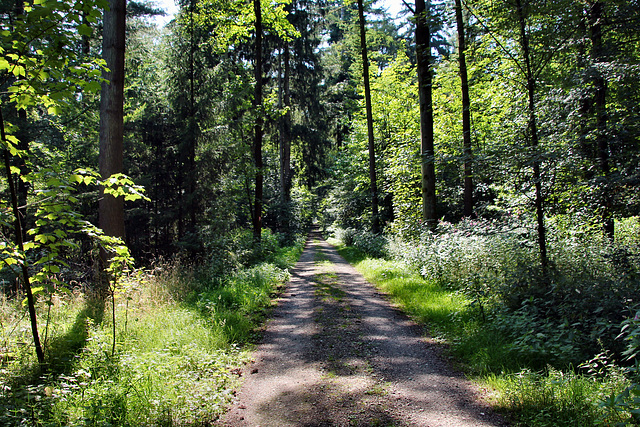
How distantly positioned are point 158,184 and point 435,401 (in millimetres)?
18355

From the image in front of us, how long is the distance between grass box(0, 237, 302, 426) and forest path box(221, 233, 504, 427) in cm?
42

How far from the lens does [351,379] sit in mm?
4273

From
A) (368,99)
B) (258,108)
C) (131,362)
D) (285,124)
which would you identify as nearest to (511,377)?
(131,362)

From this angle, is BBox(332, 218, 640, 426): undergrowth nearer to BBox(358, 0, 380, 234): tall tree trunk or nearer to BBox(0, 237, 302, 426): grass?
BBox(0, 237, 302, 426): grass

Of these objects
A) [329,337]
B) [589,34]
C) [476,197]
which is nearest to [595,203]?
[589,34]

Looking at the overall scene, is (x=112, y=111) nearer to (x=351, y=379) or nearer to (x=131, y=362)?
(x=131, y=362)

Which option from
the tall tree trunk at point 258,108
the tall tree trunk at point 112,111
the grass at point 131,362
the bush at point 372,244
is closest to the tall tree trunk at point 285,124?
the tall tree trunk at point 258,108

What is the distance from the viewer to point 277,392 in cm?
409

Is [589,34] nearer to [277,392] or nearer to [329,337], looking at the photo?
[329,337]

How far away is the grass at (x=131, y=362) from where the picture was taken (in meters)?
3.29

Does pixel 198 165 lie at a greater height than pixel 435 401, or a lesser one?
greater

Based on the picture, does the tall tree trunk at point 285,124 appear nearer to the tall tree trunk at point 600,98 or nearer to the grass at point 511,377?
the tall tree trunk at point 600,98

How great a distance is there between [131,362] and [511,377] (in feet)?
14.5

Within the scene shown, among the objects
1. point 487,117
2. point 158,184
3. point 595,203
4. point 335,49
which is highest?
point 335,49
